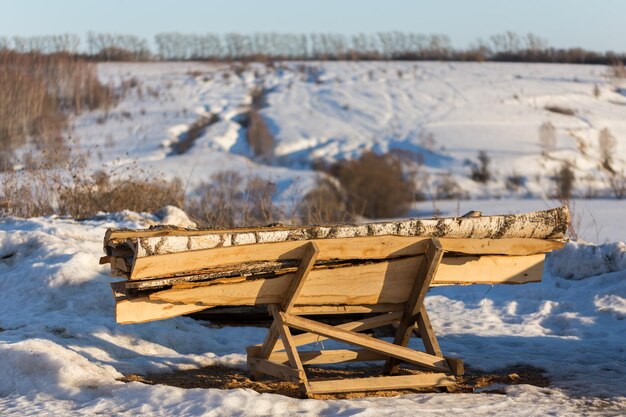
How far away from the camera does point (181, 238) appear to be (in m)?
5.24

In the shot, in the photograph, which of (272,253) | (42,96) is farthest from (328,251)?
(42,96)

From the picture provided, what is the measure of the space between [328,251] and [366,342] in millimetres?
695

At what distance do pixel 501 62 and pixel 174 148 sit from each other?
31.4 metres

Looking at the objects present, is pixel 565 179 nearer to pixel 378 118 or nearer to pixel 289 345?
pixel 378 118

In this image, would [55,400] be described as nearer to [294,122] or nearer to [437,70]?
[294,122]

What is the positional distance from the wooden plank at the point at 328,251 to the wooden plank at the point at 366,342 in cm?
45

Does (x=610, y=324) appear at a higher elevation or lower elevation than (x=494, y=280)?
lower

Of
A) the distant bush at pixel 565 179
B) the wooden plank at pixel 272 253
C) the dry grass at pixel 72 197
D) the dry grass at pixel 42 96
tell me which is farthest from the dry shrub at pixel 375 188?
the wooden plank at pixel 272 253

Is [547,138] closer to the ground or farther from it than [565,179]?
farther from it

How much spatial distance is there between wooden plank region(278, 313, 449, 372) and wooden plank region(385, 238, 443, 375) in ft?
0.74

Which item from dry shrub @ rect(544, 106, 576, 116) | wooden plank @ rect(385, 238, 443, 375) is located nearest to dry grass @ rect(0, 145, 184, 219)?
wooden plank @ rect(385, 238, 443, 375)

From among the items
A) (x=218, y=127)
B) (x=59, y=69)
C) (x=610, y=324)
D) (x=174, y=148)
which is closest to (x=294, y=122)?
(x=218, y=127)

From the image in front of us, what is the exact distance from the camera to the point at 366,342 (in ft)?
19.2

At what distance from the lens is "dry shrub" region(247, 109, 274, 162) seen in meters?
41.1
